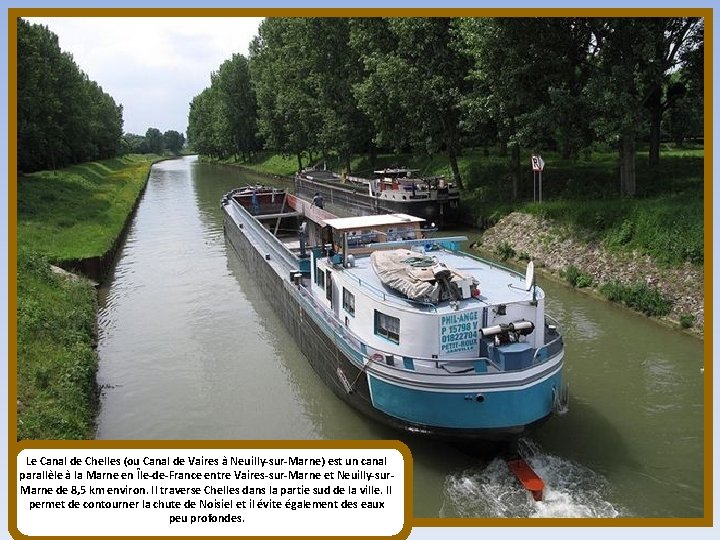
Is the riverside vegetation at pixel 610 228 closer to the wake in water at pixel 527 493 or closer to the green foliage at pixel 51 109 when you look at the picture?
the wake in water at pixel 527 493

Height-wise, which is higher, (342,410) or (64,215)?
(64,215)

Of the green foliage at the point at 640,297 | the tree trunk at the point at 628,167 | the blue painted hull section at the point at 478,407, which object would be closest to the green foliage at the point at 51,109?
the tree trunk at the point at 628,167

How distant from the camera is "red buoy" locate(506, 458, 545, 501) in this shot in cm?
1089

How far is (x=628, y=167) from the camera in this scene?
27719mm

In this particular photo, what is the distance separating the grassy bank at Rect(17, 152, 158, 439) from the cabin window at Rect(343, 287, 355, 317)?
21.0ft

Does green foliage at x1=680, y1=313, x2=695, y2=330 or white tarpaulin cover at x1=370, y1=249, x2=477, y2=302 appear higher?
white tarpaulin cover at x1=370, y1=249, x2=477, y2=302

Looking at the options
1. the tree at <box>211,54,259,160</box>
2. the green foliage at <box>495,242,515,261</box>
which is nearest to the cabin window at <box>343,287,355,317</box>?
the green foliage at <box>495,242,515,261</box>

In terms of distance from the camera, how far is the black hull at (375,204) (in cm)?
3609

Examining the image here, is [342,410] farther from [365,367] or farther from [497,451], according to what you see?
[497,451]

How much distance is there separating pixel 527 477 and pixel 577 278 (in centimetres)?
1361

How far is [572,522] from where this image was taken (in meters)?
9.23

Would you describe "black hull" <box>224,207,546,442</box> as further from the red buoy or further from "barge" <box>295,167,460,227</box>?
"barge" <box>295,167,460,227</box>

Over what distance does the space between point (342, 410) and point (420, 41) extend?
27094 millimetres
